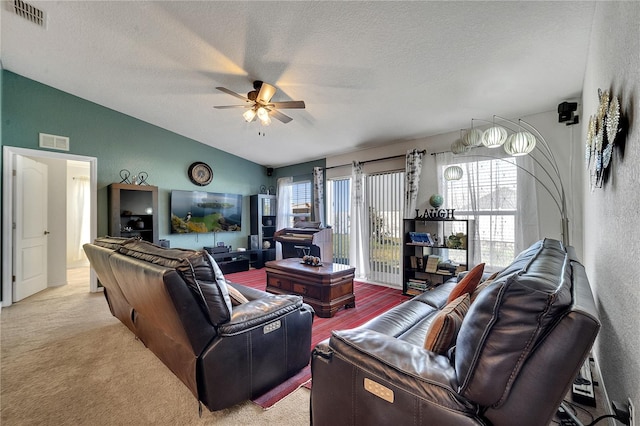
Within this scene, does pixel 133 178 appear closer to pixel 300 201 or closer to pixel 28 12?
pixel 28 12

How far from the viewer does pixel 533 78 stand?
2416mm

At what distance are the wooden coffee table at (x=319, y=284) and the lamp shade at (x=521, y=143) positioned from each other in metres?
2.10

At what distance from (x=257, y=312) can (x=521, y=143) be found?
9.19ft

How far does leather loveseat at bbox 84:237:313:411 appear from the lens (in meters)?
1.34

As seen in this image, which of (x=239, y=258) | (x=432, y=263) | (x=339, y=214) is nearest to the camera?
(x=432, y=263)

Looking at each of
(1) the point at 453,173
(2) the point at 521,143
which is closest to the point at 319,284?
(1) the point at 453,173

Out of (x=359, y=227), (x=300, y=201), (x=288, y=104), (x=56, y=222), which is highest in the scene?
(x=288, y=104)

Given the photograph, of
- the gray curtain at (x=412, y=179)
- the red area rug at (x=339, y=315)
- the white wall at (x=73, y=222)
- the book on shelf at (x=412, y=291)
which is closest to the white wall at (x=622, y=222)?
the red area rug at (x=339, y=315)

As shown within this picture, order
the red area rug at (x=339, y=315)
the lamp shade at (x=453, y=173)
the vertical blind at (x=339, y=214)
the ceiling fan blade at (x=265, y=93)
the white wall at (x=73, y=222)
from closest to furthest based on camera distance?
the red area rug at (x=339, y=315) → the ceiling fan blade at (x=265, y=93) → the lamp shade at (x=453, y=173) → the vertical blind at (x=339, y=214) → the white wall at (x=73, y=222)

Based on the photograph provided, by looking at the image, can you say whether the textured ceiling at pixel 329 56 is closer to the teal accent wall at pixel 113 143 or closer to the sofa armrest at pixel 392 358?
the teal accent wall at pixel 113 143

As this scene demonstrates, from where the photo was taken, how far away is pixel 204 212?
5352 mm

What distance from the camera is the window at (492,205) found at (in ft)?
10.7

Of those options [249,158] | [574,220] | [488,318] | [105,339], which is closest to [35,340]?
[105,339]

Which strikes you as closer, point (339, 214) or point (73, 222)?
point (339, 214)
